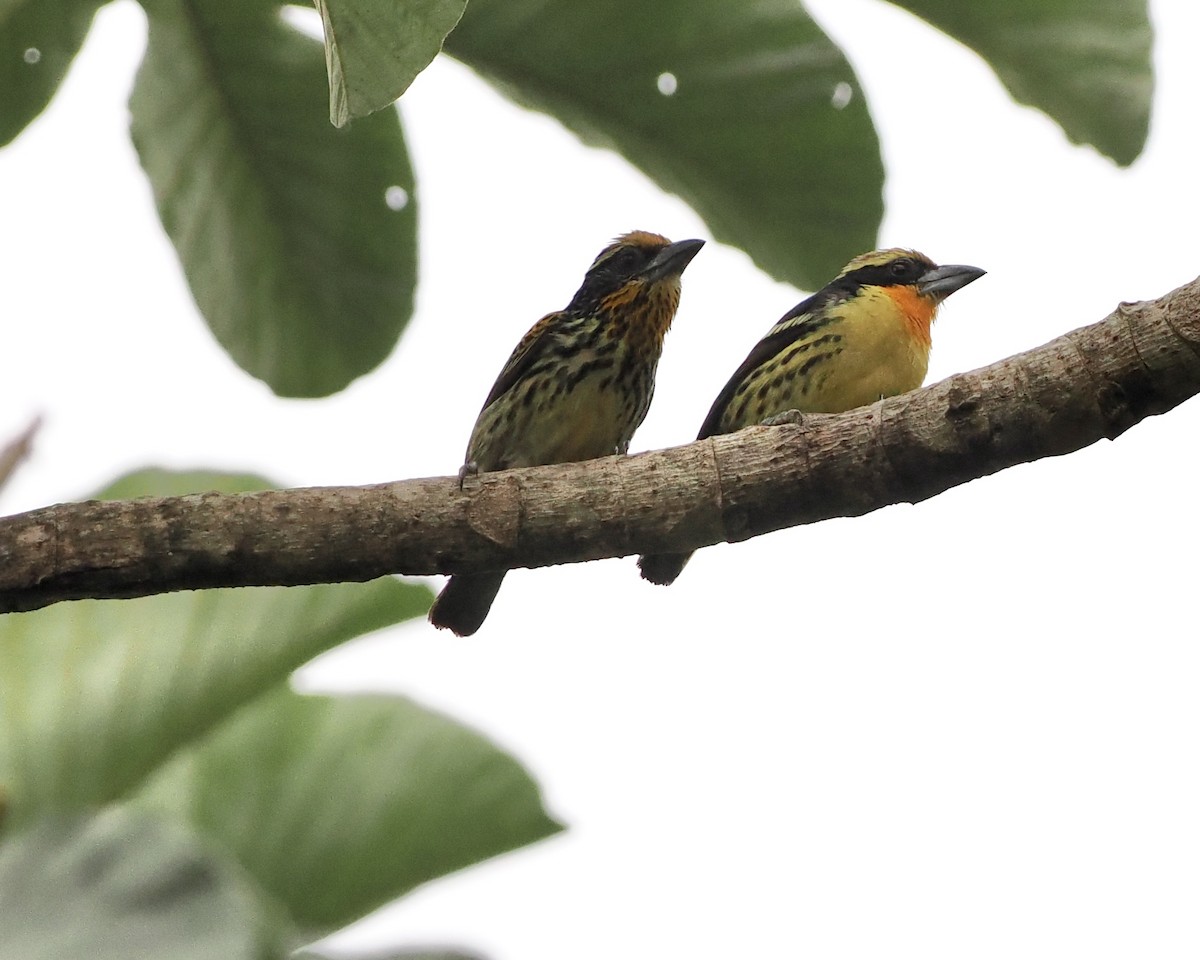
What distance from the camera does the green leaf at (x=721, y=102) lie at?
12.6ft

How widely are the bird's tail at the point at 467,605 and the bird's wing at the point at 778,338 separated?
0.92 metres

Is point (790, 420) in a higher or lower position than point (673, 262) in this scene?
lower

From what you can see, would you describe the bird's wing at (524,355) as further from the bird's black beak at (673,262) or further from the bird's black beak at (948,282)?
the bird's black beak at (948,282)

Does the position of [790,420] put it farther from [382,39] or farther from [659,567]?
[382,39]

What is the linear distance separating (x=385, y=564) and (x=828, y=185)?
1576 mm

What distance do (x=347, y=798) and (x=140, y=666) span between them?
536 mm

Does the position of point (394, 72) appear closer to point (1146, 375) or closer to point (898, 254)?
point (1146, 375)

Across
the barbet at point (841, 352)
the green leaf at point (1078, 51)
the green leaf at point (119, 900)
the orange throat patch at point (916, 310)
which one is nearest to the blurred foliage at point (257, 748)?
the green leaf at point (119, 900)

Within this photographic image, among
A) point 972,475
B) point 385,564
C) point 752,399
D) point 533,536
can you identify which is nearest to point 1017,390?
point 972,475

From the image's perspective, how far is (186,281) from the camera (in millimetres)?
4289

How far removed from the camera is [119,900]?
2186 millimetres

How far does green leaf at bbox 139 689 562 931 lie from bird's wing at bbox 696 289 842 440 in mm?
1721

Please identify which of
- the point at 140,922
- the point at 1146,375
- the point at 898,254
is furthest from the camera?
the point at 898,254

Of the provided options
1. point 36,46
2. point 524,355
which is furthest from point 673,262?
point 36,46
